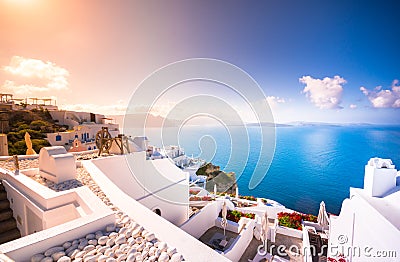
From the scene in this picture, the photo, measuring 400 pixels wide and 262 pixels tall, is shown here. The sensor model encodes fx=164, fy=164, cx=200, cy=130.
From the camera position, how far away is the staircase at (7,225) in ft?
10.3

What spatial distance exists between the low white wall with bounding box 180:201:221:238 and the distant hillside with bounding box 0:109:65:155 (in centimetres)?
1274

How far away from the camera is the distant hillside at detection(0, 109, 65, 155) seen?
38.6 ft

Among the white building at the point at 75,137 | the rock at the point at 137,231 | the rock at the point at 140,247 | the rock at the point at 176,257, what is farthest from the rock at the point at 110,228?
the white building at the point at 75,137

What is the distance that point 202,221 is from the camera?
655 centimetres

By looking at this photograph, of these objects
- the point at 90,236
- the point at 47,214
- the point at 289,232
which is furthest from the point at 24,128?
the point at 289,232

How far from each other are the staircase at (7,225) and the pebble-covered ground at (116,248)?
2836 mm

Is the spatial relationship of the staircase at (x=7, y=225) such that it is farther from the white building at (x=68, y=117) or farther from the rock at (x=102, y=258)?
the white building at (x=68, y=117)

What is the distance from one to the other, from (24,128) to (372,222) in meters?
23.3

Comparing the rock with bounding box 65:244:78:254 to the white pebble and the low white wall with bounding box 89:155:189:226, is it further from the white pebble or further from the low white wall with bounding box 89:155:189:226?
the low white wall with bounding box 89:155:189:226

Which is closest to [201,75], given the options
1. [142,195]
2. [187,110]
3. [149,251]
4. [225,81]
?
[225,81]

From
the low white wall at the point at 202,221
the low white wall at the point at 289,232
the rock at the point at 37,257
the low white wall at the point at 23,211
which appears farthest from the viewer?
the low white wall at the point at 289,232

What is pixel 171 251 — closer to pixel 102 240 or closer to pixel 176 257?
pixel 176 257

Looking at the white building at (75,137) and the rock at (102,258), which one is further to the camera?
the white building at (75,137)

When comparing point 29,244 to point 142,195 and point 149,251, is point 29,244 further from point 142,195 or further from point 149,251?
point 142,195
